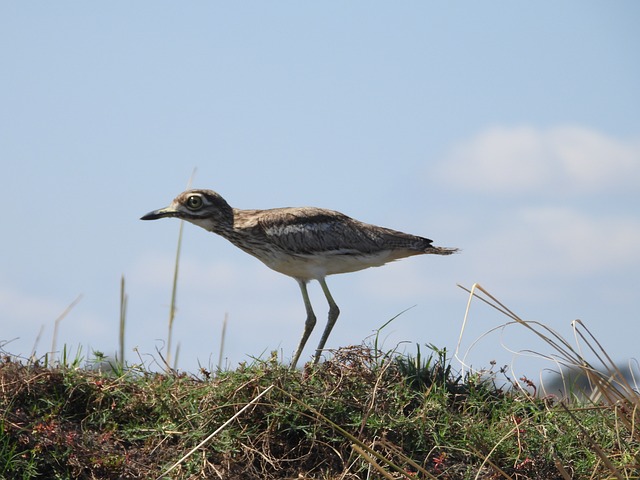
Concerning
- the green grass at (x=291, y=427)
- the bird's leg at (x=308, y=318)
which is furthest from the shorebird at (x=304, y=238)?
the green grass at (x=291, y=427)

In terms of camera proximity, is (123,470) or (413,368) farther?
(413,368)

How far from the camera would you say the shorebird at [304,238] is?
7.84m

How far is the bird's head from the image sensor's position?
26.9ft

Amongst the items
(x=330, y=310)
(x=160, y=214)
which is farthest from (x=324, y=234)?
(x=160, y=214)

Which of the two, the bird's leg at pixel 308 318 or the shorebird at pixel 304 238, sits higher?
the shorebird at pixel 304 238

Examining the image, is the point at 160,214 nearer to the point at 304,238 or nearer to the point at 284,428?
the point at 304,238

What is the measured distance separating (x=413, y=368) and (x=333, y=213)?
8.66ft

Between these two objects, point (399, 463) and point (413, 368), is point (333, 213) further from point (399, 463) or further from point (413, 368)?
point (399, 463)

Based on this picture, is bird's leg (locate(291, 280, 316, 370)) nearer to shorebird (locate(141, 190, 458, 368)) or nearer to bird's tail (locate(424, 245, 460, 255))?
shorebird (locate(141, 190, 458, 368))

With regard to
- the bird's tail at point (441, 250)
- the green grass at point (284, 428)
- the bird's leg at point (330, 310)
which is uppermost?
the bird's tail at point (441, 250)

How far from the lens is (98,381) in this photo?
18.3 ft

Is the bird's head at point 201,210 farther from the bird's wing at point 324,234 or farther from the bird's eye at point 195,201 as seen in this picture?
the bird's wing at point 324,234

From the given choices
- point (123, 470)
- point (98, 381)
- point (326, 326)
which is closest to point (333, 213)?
point (326, 326)

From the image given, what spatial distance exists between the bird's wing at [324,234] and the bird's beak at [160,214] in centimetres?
82
